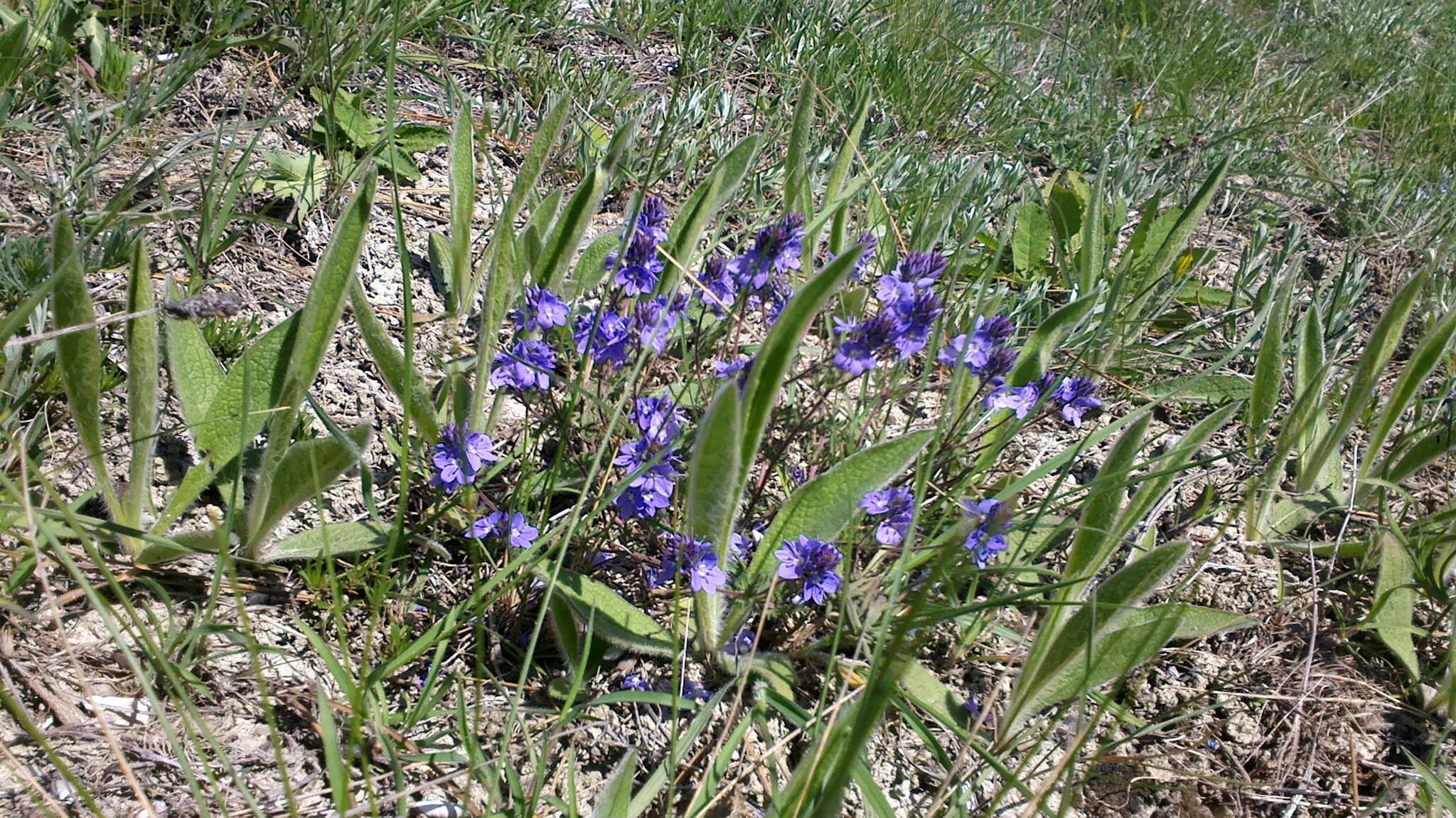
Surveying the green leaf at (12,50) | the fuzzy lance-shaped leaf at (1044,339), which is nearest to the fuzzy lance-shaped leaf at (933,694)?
the fuzzy lance-shaped leaf at (1044,339)

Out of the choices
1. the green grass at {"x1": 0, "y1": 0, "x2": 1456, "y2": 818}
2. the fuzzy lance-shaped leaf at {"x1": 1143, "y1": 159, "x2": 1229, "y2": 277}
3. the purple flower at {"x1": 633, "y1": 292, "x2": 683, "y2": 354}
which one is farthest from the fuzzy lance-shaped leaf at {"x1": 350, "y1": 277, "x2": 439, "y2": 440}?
the fuzzy lance-shaped leaf at {"x1": 1143, "y1": 159, "x2": 1229, "y2": 277}

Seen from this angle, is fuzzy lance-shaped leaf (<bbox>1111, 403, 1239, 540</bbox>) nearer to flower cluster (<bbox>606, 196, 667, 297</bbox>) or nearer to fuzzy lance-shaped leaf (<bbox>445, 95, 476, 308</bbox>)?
flower cluster (<bbox>606, 196, 667, 297</bbox>)

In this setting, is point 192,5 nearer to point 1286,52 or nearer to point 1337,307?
point 1337,307

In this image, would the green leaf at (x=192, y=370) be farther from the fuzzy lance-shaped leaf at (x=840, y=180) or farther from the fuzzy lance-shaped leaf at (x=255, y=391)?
the fuzzy lance-shaped leaf at (x=840, y=180)

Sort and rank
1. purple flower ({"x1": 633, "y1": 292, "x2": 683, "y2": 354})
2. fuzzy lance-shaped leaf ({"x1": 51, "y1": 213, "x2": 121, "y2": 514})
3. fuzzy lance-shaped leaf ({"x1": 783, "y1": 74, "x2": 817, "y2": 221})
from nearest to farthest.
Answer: fuzzy lance-shaped leaf ({"x1": 51, "y1": 213, "x2": 121, "y2": 514}) → purple flower ({"x1": 633, "y1": 292, "x2": 683, "y2": 354}) → fuzzy lance-shaped leaf ({"x1": 783, "y1": 74, "x2": 817, "y2": 221})

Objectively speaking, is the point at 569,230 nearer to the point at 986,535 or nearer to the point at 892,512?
the point at 892,512

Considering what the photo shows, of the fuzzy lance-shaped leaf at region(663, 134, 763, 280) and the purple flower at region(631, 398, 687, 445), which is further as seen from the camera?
the fuzzy lance-shaped leaf at region(663, 134, 763, 280)

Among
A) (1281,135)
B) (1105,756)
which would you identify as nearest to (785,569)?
(1105,756)
